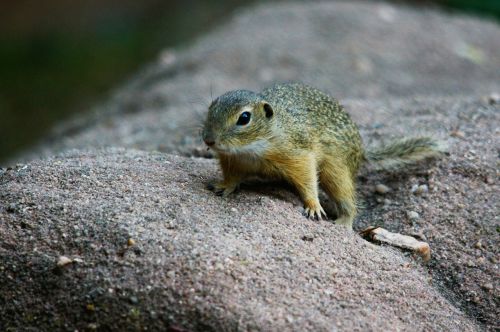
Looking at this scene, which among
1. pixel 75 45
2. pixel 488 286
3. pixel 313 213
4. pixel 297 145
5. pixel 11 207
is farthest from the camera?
pixel 75 45

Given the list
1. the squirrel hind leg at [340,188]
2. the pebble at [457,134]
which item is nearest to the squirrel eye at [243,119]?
the squirrel hind leg at [340,188]

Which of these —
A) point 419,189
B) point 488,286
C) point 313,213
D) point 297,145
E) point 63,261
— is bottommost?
point 488,286

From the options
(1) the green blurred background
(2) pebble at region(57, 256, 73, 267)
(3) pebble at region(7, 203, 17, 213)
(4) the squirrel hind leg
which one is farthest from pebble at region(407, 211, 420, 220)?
(1) the green blurred background

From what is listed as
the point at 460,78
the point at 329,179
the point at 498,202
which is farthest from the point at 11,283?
the point at 460,78

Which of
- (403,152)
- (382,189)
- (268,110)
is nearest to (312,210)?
(268,110)

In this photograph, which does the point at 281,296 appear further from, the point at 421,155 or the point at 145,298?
the point at 421,155

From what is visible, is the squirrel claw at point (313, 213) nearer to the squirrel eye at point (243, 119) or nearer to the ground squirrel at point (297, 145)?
the ground squirrel at point (297, 145)

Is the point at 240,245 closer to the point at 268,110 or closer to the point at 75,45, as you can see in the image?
the point at 268,110

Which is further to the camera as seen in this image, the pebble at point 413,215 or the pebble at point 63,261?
the pebble at point 413,215
